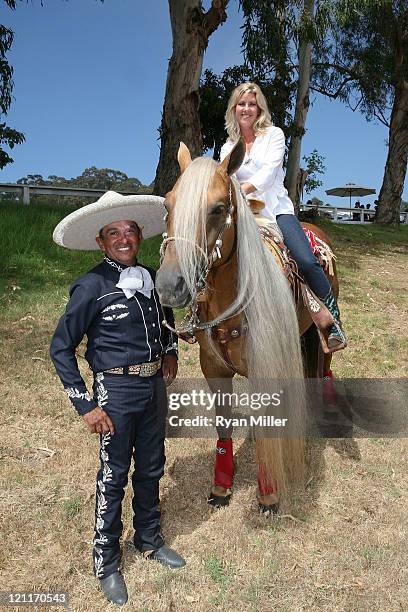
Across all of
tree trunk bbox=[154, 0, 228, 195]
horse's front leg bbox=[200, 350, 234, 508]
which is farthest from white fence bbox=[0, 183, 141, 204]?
horse's front leg bbox=[200, 350, 234, 508]

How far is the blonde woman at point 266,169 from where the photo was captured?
3.40 m

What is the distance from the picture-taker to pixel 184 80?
1099cm

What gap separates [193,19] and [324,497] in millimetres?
10228

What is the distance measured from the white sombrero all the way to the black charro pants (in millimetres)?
815

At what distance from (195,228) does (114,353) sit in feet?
2.74

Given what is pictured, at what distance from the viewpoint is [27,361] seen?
5914 mm

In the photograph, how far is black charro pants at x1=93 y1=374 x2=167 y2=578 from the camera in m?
2.71

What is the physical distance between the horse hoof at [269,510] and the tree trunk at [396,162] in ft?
66.4

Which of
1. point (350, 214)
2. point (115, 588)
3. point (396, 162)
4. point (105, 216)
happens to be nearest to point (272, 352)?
point (105, 216)

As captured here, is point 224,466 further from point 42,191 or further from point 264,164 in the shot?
point 42,191

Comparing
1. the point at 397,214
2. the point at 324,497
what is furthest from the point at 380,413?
the point at 397,214

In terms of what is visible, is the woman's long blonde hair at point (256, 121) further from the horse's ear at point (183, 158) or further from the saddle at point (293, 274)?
the horse's ear at point (183, 158)

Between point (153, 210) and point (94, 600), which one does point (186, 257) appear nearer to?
point (153, 210)

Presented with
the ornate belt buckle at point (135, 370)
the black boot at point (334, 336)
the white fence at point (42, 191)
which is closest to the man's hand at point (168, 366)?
the ornate belt buckle at point (135, 370)
